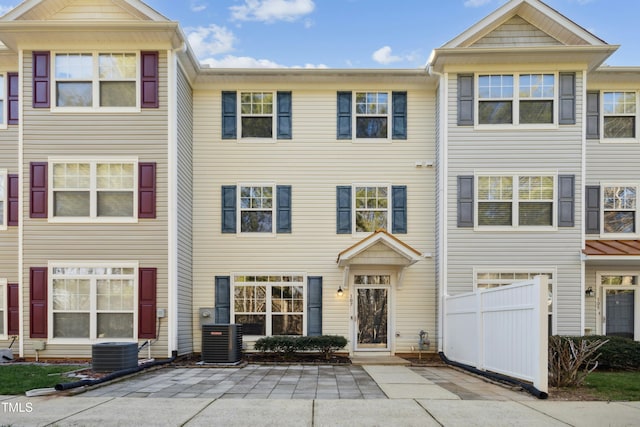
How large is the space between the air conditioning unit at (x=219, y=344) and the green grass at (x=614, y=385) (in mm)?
6806

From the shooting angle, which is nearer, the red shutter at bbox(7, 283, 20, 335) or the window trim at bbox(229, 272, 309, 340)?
the red shutter at bbox(7, 283, 20, 335)

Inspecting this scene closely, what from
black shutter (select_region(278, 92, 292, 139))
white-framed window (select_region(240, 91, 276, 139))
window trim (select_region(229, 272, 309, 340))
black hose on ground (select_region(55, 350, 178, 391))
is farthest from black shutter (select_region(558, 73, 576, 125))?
black hose on ground (select_region(55, 350, 178, 391))

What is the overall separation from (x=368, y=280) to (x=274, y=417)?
24.3 feet

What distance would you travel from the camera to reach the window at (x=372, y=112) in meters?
13.3

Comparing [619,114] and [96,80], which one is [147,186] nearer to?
[96,80]

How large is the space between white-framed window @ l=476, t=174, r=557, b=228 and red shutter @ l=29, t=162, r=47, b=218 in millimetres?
10113

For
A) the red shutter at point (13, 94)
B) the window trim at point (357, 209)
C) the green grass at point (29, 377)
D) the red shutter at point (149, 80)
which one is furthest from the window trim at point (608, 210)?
the red shutter at point (13, 94)

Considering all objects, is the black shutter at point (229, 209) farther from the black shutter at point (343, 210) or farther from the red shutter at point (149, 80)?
the red shutter at point (149, 80)

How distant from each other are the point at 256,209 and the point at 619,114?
31.6 feet

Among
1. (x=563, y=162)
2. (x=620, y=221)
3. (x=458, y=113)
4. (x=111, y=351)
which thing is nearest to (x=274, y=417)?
(x=111, y=351)

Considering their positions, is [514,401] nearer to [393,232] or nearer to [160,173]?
[393,232]

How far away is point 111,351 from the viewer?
9117 millimetres

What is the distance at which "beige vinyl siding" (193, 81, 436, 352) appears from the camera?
13.0 m

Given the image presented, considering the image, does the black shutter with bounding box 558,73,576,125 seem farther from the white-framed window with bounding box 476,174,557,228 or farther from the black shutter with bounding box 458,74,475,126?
the black shutter with bounding box 458,74,475,126
